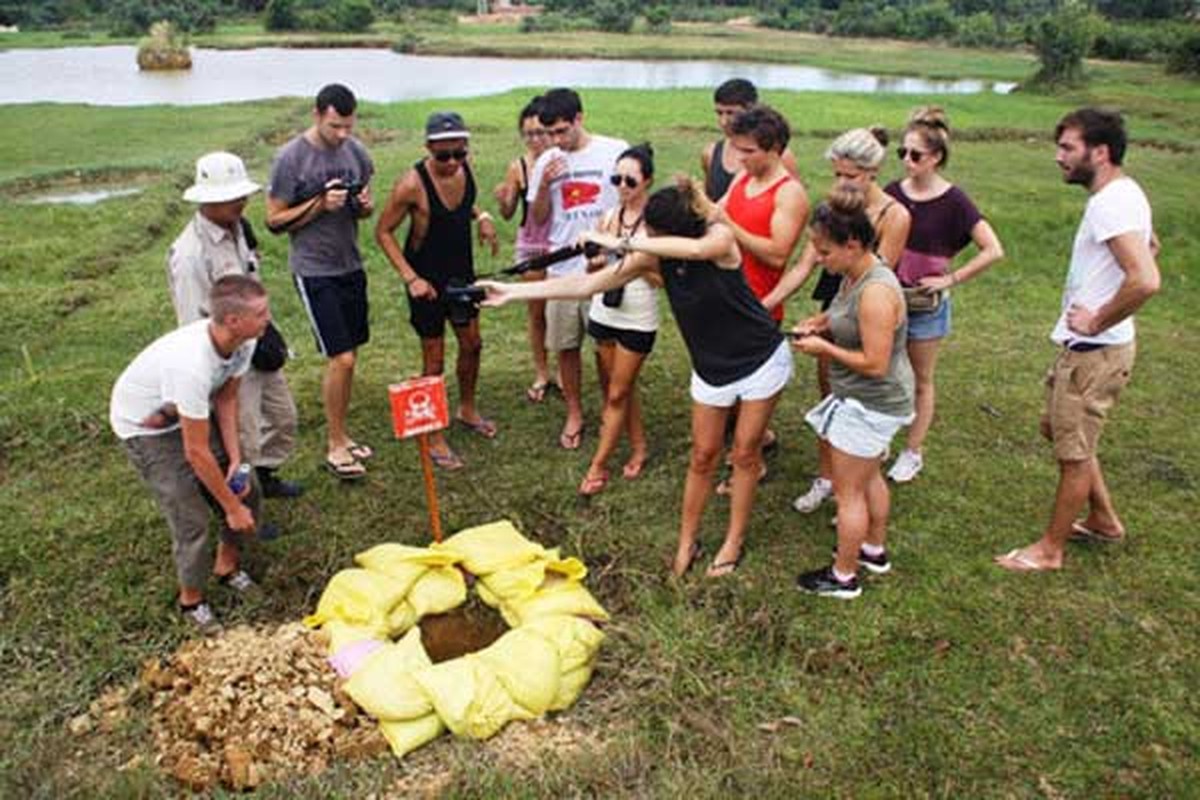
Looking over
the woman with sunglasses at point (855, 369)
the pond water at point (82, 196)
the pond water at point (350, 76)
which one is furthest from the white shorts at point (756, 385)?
the pond water at point (350, 76)

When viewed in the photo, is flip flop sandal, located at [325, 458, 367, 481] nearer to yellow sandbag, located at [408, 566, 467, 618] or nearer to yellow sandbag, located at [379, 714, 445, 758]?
yellow sandbag, located at [408, 566, 467, 618]

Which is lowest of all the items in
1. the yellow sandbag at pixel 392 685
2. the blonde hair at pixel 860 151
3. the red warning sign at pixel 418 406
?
the yellow sandbag at pixel 392 685

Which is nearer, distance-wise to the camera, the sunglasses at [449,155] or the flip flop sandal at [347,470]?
the sunglasses at [449,155]

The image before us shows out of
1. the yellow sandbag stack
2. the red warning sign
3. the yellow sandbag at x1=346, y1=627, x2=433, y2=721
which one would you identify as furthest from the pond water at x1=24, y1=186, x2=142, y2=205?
the yellow sandbag at x1=346, y1=627, x2=433, y2=721

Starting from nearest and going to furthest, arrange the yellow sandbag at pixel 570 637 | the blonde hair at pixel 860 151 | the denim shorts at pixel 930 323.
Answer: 1. the yellow sandbag at pixel 570 637
2. the blonde hair at pixel 860 151
3. the denim shorts at pixel 930 323

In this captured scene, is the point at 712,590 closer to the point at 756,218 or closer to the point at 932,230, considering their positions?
the point at 756,218

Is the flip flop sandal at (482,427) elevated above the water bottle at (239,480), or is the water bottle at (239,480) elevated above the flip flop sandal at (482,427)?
the water bottle at (239,480)

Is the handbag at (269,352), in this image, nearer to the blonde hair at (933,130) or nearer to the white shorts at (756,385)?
the white shorts at (756,385)

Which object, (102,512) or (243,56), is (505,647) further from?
(243,56)

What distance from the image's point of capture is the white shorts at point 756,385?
3.80 m

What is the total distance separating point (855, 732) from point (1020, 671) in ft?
2.64

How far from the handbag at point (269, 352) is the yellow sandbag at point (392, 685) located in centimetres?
159

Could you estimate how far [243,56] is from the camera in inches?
1569

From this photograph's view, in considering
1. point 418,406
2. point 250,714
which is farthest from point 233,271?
point 250,714
